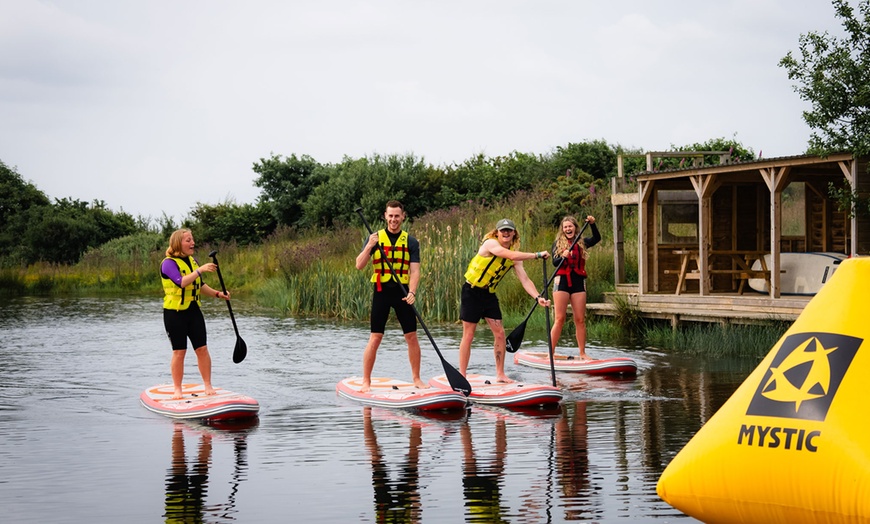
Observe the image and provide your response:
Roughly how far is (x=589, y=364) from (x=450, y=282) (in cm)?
822

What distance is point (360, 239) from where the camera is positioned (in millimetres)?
28344

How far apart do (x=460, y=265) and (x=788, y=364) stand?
15.7 meters

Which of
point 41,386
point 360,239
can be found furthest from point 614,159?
point 41,386

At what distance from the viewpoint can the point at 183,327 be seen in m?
10.3

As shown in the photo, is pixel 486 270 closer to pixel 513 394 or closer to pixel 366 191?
pixel 513 394

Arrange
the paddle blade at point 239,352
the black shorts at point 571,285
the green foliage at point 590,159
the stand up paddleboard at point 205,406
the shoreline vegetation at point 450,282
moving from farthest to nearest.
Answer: the green foliage at point 590,159, the shoreline vegetation at point 450,282, the black shorts at point 571,285, the paddle blade at point 239,352, the stand up paddleboard at point 205,406

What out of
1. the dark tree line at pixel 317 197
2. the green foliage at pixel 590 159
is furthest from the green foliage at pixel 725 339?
the green foliage at pixel 590 159

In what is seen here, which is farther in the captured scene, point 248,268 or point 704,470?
point 248,268

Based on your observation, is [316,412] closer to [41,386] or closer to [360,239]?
[41,386]

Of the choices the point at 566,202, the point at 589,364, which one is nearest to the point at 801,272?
the point at 589,364

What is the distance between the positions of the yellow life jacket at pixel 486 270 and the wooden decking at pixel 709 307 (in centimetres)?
532

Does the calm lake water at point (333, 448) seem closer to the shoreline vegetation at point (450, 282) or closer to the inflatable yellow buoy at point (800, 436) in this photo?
the inflatable yellow buoy at point (800, 436)

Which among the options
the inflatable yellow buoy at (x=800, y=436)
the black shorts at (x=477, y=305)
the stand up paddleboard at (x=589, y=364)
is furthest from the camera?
the stand up paddleboard at (x=589, y=364)

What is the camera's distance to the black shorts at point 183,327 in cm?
1027
